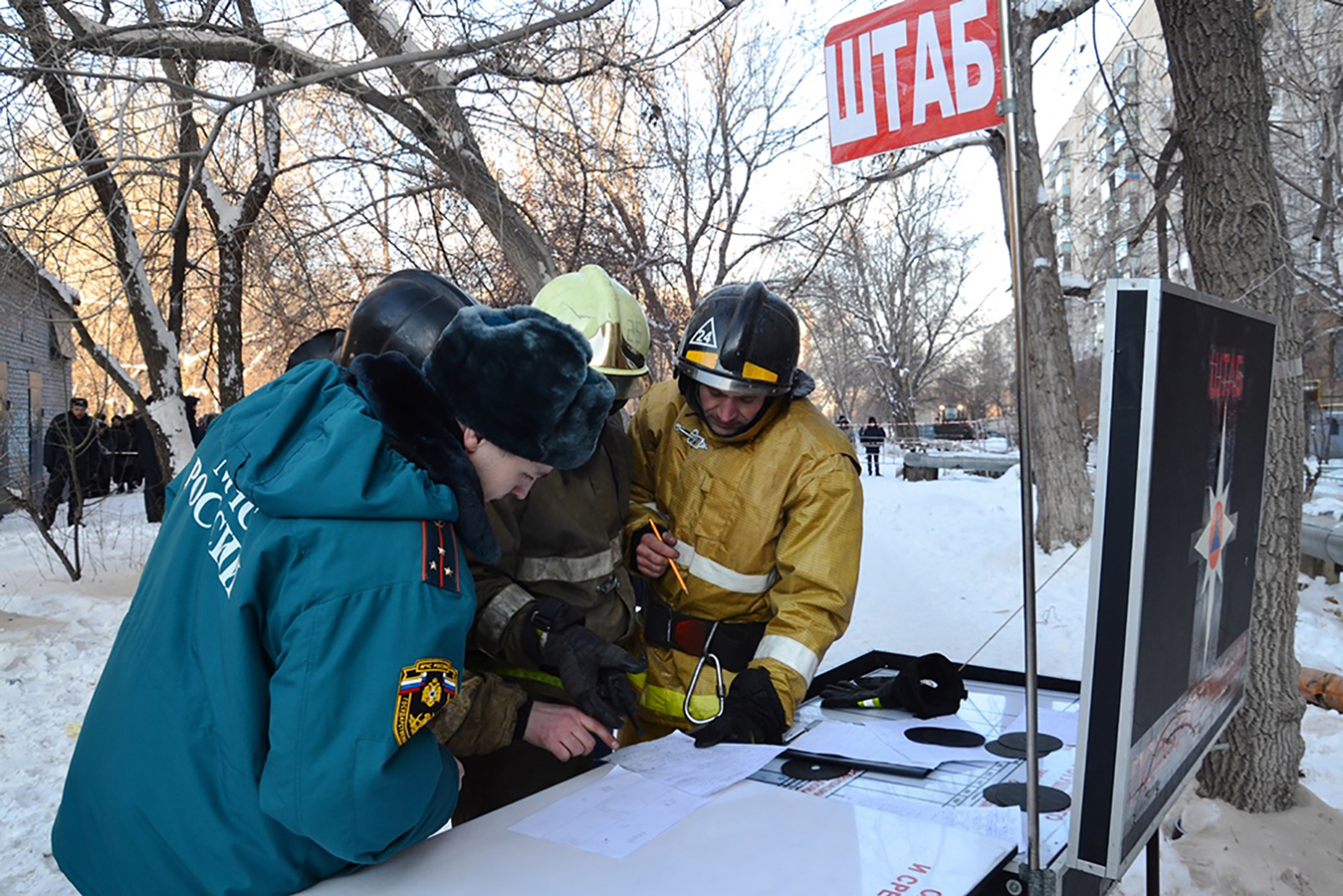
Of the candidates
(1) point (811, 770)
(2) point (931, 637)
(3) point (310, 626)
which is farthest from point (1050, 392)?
(3) point (310, 626)

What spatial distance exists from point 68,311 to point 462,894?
8.21 metres

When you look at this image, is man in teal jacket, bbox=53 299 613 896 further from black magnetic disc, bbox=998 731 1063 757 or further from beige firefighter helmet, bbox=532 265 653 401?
black magnetic disc, bbox=998 731 1063 757

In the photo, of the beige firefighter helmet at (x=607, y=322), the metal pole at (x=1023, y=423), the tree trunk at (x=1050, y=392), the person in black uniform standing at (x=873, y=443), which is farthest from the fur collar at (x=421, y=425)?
the person in black uniform standing at (x=873, y=443)

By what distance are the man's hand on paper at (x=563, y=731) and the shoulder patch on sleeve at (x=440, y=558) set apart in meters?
0.63

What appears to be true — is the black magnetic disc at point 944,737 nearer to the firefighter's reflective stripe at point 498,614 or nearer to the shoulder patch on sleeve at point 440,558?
the firefighter's reflective stripe at point 498,614

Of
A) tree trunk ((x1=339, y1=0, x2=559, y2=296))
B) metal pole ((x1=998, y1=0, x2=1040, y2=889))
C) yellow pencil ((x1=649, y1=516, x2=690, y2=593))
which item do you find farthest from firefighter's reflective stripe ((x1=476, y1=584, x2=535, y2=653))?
tree trunk ((x1=339, y1=0, x2=559, y2=296))

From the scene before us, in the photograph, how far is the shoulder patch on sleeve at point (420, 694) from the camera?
4.32ft

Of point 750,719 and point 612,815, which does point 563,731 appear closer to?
point 612,815

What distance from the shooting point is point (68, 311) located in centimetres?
781

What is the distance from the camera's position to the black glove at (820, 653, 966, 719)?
7.72ft

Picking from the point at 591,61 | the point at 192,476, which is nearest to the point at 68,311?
the point at 591,61

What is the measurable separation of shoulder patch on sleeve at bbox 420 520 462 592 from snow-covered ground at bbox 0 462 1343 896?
254cm

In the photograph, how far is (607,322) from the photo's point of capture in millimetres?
2713

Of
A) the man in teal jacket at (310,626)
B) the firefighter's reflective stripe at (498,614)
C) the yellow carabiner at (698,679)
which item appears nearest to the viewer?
the man in teal jacket at (310,626)
